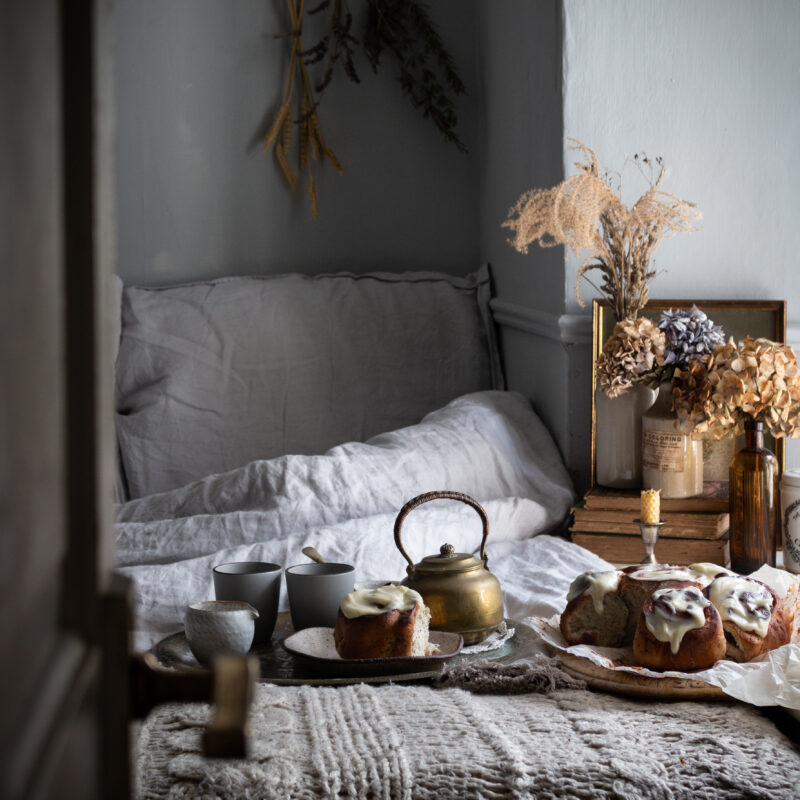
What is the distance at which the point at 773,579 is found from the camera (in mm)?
1180

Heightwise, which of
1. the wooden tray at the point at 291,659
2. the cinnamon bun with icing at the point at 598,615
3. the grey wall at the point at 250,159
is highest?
the grey wall at the point at 250,159

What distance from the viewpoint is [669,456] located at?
1.54 m

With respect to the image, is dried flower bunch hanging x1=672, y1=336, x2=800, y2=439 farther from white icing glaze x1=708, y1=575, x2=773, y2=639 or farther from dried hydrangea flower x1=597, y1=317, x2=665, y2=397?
white icing glaze x1=708, y1=575, x2=773, y2=639

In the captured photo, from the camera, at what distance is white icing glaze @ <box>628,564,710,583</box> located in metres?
1.05

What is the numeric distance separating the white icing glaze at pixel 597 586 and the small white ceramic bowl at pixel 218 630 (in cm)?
36

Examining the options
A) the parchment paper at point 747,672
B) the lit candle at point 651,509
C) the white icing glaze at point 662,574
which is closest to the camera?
the parchment paper at point 747,672

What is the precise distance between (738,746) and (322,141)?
1.96 meters

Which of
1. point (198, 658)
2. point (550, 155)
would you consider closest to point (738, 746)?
point (198, 658)

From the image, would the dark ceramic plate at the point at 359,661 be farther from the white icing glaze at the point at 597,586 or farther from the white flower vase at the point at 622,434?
the white flower vase at the point at 622,434

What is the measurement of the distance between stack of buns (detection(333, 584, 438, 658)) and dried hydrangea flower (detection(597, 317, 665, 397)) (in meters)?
0.64

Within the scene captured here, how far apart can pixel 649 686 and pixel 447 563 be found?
0.86ft

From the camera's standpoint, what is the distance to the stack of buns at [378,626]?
1.00 meters

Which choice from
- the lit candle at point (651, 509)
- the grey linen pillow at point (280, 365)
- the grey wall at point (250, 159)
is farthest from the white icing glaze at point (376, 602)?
the grey wall at point (250, 159)

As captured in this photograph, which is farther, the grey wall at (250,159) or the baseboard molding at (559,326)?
the grey wall at (250,159)
